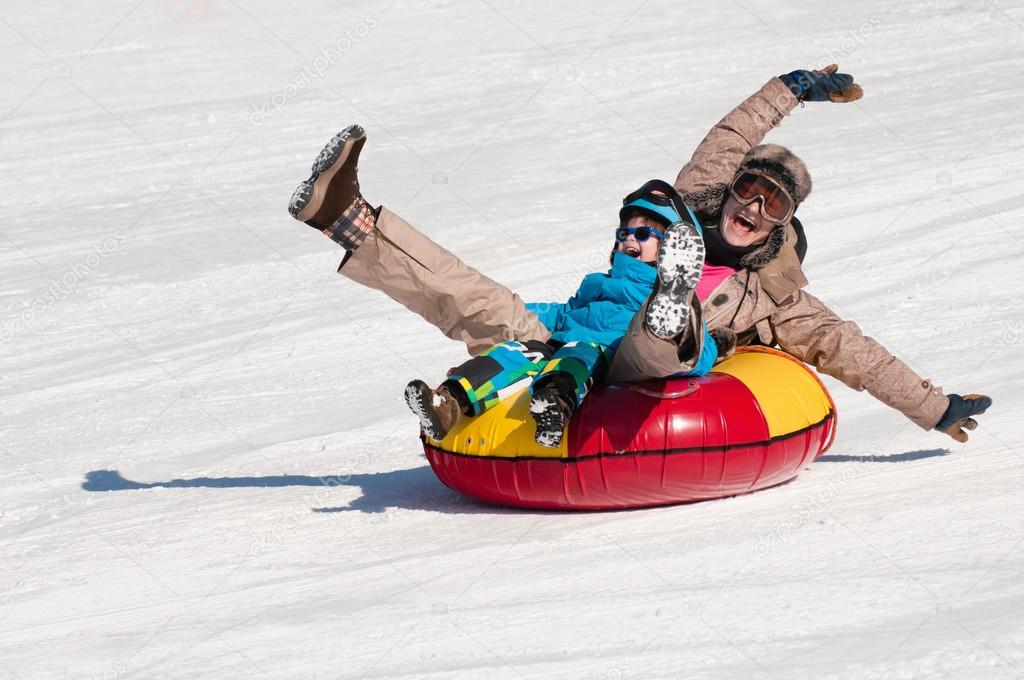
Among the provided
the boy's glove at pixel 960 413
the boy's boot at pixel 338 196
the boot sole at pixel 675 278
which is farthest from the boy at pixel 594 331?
the boy's glove at pixel 960 413

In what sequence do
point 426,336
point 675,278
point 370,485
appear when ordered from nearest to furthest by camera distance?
point 675,278
point 370,485
point 426,336

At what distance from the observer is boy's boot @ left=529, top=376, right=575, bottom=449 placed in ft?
11.7

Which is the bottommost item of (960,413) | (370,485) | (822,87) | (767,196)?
(370,485)

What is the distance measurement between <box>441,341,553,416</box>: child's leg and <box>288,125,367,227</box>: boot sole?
2.10 feet

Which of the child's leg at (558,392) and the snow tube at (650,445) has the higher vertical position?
the child's leg at (558,392)

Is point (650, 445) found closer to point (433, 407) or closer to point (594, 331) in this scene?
point (594, 331)

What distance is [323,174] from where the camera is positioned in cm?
381

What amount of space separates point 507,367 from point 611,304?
0.42m

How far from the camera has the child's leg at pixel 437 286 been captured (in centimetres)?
396

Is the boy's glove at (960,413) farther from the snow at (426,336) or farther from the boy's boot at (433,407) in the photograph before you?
the boy's boot at (433,407)

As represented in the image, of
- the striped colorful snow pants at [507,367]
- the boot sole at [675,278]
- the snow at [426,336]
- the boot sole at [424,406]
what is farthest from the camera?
the striped colorful snow pants at [507,367]

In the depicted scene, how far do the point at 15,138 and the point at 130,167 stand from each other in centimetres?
111

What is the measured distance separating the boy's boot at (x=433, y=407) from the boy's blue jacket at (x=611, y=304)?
441mm

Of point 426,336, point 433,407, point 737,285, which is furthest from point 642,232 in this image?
point 426,336
